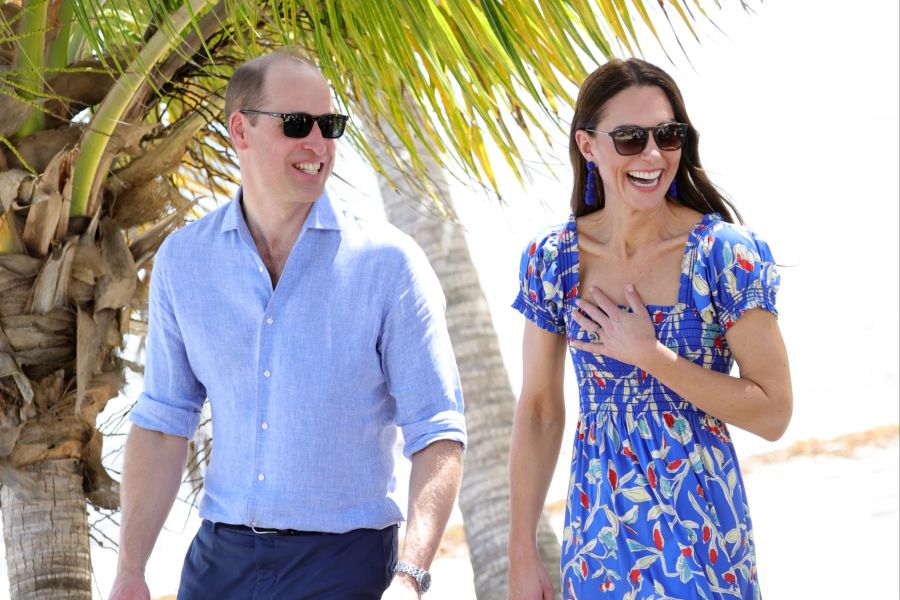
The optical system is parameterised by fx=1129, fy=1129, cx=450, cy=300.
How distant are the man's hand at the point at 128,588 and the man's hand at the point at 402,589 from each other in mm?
649

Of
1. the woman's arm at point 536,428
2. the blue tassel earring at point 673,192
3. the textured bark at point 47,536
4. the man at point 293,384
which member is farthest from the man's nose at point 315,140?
the textured bark at point 47,536

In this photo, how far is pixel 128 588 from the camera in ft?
8.54

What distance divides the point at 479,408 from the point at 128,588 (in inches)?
119

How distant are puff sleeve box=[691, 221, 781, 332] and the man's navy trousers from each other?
2.98 feet

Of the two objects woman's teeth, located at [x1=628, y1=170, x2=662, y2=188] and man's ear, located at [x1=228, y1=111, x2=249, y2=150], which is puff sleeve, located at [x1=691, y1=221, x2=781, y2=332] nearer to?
woman's teeth, located at [x1=628, y1=170, x2=662, y2=188]

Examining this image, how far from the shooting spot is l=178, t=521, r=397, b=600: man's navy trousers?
250 centimetres

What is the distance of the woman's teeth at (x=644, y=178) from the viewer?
Result: 250 centimetres

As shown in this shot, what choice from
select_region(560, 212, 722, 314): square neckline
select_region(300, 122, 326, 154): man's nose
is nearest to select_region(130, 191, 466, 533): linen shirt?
select_region(300, 122, 326, 154): man's nose

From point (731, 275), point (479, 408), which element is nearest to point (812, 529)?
point (479, 408)

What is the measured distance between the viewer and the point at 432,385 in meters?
2.54

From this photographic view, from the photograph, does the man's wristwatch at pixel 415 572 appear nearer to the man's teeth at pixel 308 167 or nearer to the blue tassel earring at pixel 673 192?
the man's teeth at pixel 308 167

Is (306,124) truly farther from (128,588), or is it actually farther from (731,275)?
(128,588)

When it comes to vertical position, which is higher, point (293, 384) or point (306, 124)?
point (306, 124)

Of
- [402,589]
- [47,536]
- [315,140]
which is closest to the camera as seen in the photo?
[402,589]
